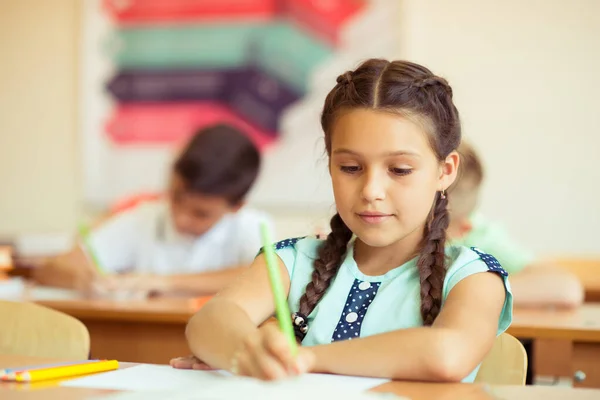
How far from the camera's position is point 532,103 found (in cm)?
373

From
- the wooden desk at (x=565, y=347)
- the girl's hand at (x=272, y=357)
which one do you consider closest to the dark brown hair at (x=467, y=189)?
the wooden desk at (x=565, y=347)

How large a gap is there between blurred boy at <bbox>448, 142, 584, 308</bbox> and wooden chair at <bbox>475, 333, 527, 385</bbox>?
0.75 m

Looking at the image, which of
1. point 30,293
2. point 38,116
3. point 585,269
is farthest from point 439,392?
point 38,116

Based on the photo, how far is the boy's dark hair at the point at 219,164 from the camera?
2660 mm

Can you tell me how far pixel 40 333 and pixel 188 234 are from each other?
1363 millimetres

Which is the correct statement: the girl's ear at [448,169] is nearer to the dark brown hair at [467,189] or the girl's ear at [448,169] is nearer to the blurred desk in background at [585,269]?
the dark brown hair at [467,189]

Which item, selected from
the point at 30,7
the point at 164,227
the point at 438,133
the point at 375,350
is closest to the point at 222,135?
the point at 164,227

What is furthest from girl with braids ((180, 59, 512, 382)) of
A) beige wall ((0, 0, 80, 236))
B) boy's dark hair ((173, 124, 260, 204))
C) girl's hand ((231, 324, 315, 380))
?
beige wall ((0, 0, 80, 236))

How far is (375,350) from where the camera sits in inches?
45.6

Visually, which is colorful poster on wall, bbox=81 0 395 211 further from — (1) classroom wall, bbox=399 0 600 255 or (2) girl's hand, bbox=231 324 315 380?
(2) girl's hand, bbox=231 324 315 380

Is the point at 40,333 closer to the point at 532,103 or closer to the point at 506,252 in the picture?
the point at 506,252

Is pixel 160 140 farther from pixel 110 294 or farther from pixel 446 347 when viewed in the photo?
pixel 446 347

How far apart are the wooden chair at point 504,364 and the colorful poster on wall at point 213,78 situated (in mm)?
2463

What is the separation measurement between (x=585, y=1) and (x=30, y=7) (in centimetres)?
285
